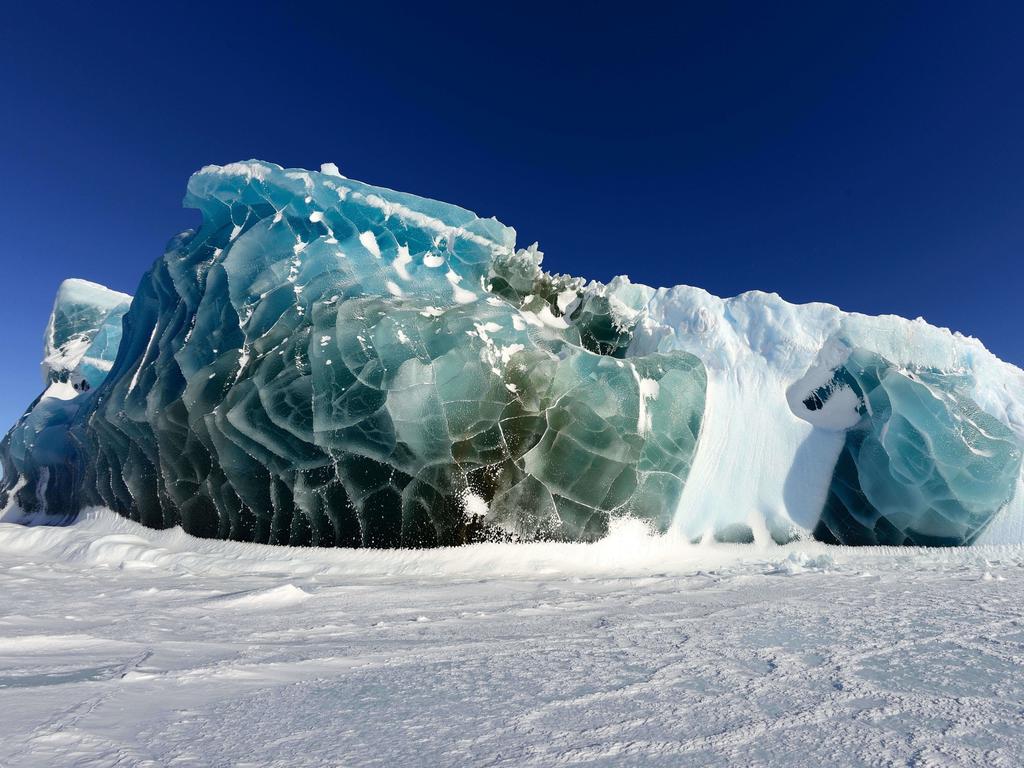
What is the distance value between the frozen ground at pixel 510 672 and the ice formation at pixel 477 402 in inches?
69.2

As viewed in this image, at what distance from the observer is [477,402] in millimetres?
6613

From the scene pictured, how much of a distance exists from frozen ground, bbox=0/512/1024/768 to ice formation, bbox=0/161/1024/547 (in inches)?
69.2

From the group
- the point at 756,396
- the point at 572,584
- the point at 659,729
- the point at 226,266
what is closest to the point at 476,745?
the point at 659,729

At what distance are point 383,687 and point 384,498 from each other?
446cm

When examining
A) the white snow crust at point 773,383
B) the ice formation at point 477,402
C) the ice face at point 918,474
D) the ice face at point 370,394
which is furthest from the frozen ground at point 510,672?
the ice face at point 918,474

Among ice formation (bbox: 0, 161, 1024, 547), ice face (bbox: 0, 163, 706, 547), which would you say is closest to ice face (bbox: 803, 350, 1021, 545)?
ice formation (bbox: 0, 161, 1024, 547)

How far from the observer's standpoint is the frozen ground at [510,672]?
158 centimetres

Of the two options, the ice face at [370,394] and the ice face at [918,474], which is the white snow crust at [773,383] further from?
the ice face at [370,394]

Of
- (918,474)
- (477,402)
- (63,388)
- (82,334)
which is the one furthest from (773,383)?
(82,334)

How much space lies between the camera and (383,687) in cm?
213

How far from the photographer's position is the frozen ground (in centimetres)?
158

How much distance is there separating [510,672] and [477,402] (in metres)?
4.42

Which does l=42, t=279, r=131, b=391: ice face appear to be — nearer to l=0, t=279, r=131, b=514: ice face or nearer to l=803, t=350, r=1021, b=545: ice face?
l=0, t=279, r=131, b=514: ice face

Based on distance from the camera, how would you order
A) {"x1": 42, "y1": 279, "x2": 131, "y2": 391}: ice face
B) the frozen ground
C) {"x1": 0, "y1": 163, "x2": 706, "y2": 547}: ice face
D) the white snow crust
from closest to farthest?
1. the frozen ground
2. {"x1": 0, "y1": 163, "x2": 706, "y2": 547}: ice face
3. the white snow crust
4. {"x1": 42, "y1": 279, "x2": 131, "y2": 391}: ice face
